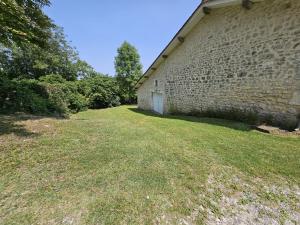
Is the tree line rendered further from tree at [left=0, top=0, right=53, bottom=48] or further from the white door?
the white door

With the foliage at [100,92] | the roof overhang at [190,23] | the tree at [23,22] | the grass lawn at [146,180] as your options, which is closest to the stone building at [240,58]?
the roof overhang at [190,23]

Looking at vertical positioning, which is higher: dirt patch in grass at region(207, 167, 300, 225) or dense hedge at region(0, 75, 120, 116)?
dense hedge at region(0, 75, 120, 116)

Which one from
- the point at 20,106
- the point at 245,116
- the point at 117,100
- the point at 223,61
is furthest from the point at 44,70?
the point at 245,116

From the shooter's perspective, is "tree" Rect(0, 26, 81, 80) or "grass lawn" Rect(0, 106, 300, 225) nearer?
"grass lawn" Rect(0, 106, 300, 225)

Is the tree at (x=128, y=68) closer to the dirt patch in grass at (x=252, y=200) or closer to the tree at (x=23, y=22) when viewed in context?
the tree at (x=23, y=22)

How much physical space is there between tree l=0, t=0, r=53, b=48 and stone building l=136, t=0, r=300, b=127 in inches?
276

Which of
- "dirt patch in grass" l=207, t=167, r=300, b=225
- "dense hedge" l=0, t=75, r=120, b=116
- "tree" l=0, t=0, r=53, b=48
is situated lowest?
"dirt patch in grass" l=207, t=167, r=300, b=225

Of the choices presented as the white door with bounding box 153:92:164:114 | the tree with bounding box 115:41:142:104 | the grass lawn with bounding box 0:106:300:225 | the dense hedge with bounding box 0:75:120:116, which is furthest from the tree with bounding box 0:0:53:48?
the tree with bounding box 115:41:142:104

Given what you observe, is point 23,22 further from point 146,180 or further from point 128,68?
point 128,68

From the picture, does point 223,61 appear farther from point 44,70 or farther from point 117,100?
point 44,70

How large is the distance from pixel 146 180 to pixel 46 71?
1084 inches

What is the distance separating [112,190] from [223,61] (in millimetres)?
8060

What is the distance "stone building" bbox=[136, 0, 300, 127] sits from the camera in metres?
6.30

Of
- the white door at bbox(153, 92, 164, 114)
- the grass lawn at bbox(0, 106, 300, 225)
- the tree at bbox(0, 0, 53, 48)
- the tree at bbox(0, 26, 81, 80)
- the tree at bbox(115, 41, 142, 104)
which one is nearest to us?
the grass lawn at bbox(0, 106, 300, 225)
